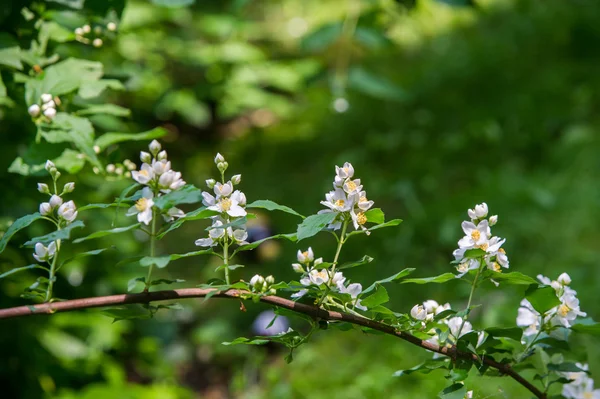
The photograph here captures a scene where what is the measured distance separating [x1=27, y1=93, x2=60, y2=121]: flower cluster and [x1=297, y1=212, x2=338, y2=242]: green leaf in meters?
0.54

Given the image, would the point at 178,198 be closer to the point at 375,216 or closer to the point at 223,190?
the point at 223,190

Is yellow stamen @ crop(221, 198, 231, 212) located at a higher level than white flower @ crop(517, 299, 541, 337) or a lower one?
higher

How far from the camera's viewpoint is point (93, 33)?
1276 millimetres

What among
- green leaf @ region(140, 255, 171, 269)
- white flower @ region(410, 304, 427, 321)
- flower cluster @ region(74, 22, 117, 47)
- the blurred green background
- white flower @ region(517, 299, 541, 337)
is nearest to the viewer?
green leaf @ region(140, 255, 171, 269)

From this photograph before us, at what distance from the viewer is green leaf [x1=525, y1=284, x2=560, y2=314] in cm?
84

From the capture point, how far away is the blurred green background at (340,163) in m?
2.05

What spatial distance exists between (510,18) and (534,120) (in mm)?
922

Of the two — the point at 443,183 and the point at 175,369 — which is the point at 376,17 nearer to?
the point at 443,183

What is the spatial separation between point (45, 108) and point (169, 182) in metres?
0.44

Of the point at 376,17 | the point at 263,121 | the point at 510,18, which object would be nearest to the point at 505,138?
the point at 510,18

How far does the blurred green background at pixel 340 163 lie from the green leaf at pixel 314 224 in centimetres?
60

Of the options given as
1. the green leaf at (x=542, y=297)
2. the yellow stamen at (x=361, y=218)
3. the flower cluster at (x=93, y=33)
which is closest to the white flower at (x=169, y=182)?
the yellow stamen at (x=361, y=218)

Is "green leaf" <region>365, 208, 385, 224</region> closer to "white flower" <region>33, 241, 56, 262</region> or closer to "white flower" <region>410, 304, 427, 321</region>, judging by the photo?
"white flower" <region>410, 304, 427, 321</region>

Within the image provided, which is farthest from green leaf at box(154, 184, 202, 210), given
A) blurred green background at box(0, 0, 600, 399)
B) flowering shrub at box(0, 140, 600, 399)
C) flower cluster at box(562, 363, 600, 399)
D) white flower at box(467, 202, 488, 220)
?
flower cluster at box(562, 363, 600, 399)
